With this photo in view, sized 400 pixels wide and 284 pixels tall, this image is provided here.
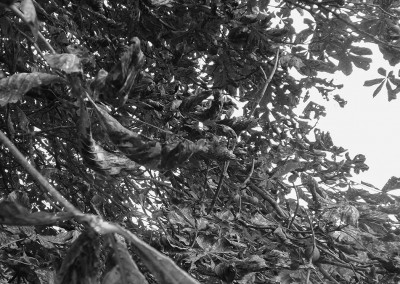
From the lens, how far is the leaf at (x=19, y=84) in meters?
0.95

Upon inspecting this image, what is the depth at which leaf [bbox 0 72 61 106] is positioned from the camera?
0.95 meters

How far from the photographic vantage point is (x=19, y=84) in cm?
95

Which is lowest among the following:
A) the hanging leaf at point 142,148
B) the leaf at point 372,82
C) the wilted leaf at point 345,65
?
the hanging leaf at point 142,148

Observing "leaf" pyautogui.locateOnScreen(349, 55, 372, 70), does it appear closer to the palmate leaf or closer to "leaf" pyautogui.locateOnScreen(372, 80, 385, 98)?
"leaf" pyautogui.locateOnScreen(372, 80, 385, 98)

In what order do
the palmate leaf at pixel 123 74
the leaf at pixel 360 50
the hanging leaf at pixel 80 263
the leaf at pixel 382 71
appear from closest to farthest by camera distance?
the hanging leaf at pixel 80 263 < the palmate leaf at pixel 123 74 < the leaf at pixel 360 50 < the leaf at pixel 382 71

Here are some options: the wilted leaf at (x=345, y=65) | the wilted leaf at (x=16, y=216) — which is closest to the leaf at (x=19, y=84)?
the wilted leaf at (x=16, y=216)

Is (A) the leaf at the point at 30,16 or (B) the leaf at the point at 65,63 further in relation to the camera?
(B) the leaf at the point at 65,63

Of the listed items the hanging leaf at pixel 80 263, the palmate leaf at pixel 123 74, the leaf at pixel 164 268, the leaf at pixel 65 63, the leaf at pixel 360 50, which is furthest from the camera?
the leaf at pixel 360 50

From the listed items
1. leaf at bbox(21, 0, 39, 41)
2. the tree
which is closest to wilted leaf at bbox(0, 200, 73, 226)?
the tree

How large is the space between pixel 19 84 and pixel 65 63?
0.59 ft

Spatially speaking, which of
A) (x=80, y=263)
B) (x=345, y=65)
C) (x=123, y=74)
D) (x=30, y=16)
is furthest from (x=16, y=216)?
(x=345, y=65)

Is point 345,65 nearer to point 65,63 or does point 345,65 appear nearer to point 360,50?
point 360,50

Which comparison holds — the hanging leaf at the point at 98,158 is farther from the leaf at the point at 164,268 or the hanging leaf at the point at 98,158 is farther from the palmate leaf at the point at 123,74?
the leaf at the point at 164,268

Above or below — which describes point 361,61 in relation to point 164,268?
above
